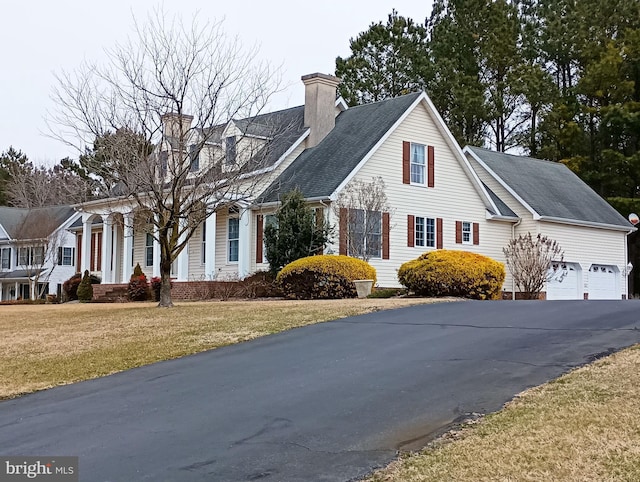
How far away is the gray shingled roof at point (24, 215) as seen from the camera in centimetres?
4809

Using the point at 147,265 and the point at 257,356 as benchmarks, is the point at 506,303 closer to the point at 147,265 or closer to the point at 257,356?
the point at 257,356

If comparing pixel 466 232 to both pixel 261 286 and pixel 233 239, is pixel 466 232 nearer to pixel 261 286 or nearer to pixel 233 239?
pixel 233 239

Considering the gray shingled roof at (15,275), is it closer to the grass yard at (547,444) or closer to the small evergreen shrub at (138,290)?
the small evergreen shrub at (138,290)

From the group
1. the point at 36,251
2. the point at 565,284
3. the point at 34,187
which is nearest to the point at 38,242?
the point at 36,251

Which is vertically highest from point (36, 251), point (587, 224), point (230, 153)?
point (230, 153)

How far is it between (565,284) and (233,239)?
1383 centimetres

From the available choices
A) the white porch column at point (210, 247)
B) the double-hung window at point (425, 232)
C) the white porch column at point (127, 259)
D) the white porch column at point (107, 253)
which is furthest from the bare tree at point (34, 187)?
the double-hung window at point (425, 232)

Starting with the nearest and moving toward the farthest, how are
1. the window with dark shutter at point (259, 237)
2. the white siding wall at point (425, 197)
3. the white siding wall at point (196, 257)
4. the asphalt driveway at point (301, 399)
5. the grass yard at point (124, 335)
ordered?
the asphalt driveway at point (301, 399) → the grass yard at point (124, 335) → the white siding wall at point (425, 197) → the window with dark shutter at point (259, 237) → the white siding wall at point (196, 257)

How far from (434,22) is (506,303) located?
37.6 m

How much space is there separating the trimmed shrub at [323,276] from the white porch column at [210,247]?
6301mm

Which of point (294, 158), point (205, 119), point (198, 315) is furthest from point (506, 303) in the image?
point (294, 158)

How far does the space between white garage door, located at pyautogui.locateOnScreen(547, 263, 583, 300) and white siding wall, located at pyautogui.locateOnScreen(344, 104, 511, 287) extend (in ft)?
8.44

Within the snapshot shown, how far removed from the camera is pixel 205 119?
20.8 m

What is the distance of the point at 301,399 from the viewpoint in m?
9.00
